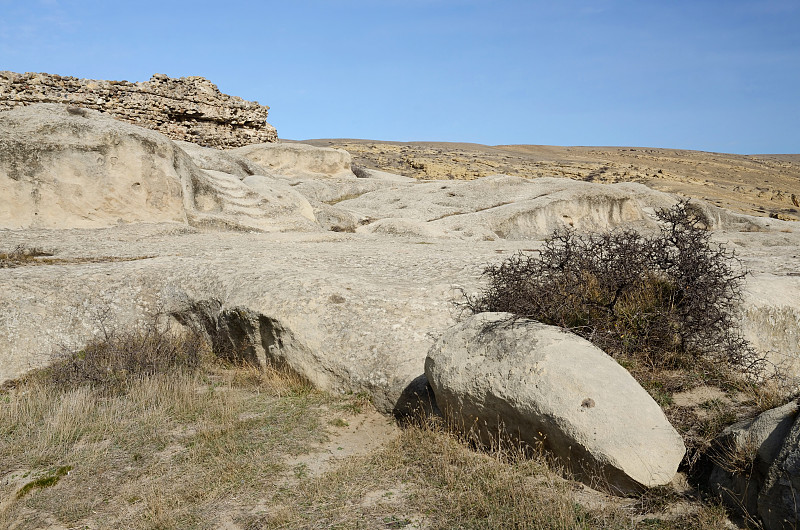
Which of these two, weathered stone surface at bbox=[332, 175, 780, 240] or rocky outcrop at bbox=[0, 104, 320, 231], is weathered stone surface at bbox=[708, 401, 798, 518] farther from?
rocky outcrop at bbox=[0, 104, 320, 231]

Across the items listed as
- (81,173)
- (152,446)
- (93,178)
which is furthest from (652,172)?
(152,446)

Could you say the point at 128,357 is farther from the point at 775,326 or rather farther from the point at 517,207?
the point at 517,207

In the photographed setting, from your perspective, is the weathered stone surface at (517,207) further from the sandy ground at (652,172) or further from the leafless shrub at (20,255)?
the sandy ground at (652,172)

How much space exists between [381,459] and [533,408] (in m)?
1.17

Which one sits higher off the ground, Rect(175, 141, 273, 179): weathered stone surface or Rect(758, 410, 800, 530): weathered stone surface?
Rect(175, 141, 273, 179): weathered stone surface

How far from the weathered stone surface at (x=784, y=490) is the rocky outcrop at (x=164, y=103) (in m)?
18.8

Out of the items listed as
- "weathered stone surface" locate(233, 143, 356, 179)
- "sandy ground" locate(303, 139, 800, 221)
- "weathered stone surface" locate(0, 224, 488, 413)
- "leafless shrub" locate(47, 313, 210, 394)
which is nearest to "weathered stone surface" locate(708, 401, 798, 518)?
"weathered stone surface" locate(0, 224, 488, 413)

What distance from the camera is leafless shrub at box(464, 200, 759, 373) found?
16.1 ft

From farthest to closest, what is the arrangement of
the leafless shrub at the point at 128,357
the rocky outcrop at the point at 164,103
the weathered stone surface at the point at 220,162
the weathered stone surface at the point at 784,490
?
the rocky outcrop at the point at 164,103 < the weathered stone surface at the point at 220,162 < the leafless shrub at the point at 128,357 < the weathered stone surface at the point at 784,490

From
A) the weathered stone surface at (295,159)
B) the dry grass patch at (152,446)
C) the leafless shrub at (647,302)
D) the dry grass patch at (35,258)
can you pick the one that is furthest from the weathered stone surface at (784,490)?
the weathered stone surface at (295,159)

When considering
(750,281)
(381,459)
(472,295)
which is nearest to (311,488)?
(381,459)

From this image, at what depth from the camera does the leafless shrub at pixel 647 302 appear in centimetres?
489

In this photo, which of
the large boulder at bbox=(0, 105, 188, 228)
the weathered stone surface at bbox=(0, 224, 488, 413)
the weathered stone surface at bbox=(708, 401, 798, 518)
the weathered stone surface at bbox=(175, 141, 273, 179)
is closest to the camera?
the weathered stone surface at bbox=(708, 401, 798, 518)

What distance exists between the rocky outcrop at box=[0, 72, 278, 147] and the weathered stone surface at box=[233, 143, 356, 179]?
180cm
